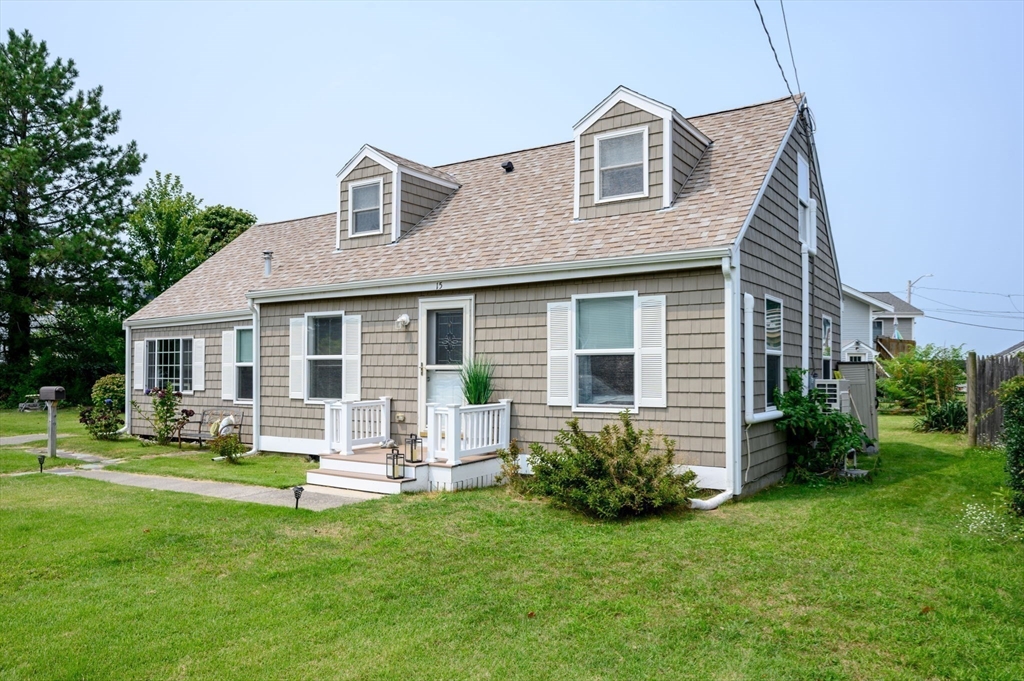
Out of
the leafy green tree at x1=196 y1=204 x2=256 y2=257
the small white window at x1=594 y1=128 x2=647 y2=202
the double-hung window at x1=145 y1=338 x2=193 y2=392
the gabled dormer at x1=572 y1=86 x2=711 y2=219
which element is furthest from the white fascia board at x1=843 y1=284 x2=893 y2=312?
the leafy green tree at x1=196 y1=204 x2=256 y2=257

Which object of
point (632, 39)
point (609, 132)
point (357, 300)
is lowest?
point (357, 300)

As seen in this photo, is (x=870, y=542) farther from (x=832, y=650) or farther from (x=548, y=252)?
(x=548, y=252)

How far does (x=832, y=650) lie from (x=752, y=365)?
4741 millimetres

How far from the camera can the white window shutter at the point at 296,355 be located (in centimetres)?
1216

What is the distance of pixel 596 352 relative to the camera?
9.02 metres

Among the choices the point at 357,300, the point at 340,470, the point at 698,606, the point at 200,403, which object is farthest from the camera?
the point at 200,403

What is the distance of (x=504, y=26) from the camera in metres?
9.05

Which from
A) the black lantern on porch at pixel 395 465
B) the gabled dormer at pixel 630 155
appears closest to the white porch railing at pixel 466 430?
the black lantern on porch at pixel 395 465

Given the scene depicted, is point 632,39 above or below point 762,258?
above

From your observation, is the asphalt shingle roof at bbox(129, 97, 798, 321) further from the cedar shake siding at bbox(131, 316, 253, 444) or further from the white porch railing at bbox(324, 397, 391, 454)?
the white porch railing at bbox(324, 397, 391, 454)

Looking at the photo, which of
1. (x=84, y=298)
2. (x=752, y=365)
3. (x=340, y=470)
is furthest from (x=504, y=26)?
(x=84, y=298)

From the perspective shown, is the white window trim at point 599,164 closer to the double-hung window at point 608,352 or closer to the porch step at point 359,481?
the double-hung window at point 608,352

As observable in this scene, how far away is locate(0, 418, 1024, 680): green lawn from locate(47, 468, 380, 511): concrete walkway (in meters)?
0.63

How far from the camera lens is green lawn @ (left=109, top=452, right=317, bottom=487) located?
988cm
